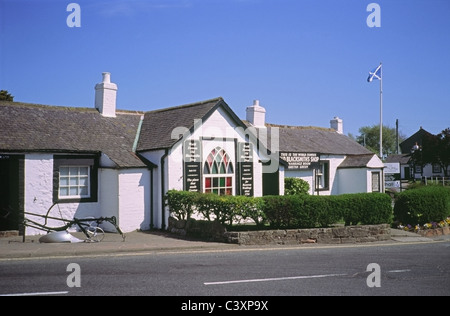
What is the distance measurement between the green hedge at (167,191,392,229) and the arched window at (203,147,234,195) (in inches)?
81.7

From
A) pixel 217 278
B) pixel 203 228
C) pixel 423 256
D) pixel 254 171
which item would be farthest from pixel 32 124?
pixel 423 256

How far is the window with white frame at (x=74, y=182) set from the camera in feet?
54.3

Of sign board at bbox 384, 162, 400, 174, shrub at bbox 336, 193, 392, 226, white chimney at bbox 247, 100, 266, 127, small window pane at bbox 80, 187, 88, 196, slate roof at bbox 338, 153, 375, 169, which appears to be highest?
white chimney at bbox 247, 100, 266, 127

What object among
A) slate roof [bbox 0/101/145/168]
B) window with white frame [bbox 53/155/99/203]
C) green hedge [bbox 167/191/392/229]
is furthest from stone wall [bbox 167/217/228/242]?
window with white frame [bbox 53/155/99/203]

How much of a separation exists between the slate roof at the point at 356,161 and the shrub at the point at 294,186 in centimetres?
506

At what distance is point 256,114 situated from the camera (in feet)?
86.7

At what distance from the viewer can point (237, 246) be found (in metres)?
13.6

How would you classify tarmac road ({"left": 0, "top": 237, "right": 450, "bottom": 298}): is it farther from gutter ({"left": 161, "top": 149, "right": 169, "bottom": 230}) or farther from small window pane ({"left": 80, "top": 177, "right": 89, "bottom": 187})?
small window pane ({"left": 80, "top": 177, "right": 89, "bottom": 187})

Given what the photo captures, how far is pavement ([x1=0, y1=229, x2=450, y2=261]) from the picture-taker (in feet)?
38.5

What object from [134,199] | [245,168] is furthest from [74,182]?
[245,168]

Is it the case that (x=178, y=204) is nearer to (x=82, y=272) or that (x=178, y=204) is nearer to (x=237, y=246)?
(x=237, y=246)

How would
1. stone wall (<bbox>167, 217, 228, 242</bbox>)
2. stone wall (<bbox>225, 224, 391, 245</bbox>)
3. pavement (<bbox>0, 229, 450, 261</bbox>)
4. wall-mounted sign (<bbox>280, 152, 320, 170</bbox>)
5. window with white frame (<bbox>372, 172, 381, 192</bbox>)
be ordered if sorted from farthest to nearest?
window with white frame (<bbox>372, 172, 381, 192</bbox>)
wall-mounted sign (<bbox>280, 152, 320, 170</bbox>)
stone wall (<bbox>167, 217, 228, 242</bbox>)
stone wall (<bbox>225, 224, 391, 245</bbox>)
pavement (<bbox>0, 229, 450, 261</bbox>)

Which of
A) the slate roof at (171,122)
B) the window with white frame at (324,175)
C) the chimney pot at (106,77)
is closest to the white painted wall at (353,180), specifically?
the window with white frame at (324,175)

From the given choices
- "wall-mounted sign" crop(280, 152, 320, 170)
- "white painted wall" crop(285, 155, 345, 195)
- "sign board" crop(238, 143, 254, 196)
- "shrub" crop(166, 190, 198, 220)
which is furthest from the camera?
"white painted wall" crop(285, 155, 345, 195)
